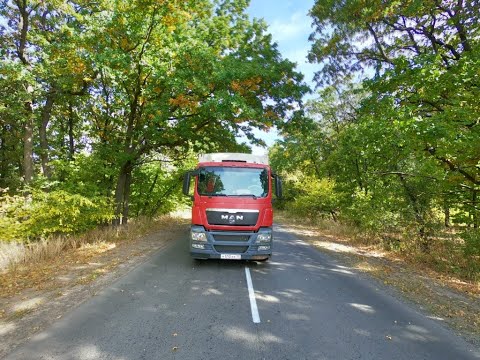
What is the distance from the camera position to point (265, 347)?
400 centimetres

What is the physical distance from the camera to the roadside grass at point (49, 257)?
649 centimetres

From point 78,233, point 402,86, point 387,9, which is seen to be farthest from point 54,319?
point 387,9

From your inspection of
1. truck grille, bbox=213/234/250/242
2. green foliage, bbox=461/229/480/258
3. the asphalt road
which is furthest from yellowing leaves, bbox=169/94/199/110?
green foliage, bbox=461/229/480/258

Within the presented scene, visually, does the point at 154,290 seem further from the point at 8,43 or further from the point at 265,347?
the point at 8,43

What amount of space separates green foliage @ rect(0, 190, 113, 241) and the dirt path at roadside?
1099 millimetres

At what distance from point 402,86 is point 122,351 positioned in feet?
37.8

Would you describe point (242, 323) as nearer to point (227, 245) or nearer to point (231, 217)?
point (227, 245)

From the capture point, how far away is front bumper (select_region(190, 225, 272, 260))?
7.86m

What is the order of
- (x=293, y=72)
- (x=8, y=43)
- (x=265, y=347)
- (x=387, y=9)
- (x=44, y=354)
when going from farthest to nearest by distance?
(x=8, y=43), (x=293, y=72), (x=387, y=9), (x=265, y=347), (x=44, y=354)

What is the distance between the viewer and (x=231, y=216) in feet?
25.9

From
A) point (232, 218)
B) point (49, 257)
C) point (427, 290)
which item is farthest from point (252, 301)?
point (49, 257)

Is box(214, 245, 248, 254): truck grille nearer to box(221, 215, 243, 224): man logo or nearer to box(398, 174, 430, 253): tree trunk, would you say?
box(221, 215, 243, 224): man logo

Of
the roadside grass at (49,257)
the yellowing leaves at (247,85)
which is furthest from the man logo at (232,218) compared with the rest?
the yellowing leaves at (247,85)

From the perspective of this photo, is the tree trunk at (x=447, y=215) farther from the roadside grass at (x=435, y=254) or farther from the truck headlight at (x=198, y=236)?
the truck headlight at (x=198, y=236)
